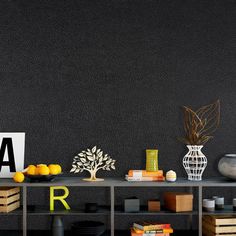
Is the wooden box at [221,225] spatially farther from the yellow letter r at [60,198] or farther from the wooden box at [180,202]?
the yellow letter r at [60,198]

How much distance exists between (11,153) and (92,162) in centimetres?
67

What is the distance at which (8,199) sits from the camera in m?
3.60

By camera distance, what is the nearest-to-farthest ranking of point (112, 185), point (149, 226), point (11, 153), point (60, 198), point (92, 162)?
1. point (112, 185)
2. point (149, 226)
3. point (60, 198)
4. point (92, 162)
5. point (11, 153)

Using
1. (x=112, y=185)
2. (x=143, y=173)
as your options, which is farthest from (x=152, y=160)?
(x=112, y=185)

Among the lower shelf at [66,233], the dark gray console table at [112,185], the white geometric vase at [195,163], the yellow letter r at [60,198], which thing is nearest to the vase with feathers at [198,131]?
the white geometric vase at [195,163]

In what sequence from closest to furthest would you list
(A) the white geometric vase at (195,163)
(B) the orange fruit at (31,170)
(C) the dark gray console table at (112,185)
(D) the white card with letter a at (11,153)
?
(C) the dark gray console table at (112,185), (B) the orange fruit at (31,170), (A) the white geometric vase at (195,163), (D) the white card with letter a at (11,153)

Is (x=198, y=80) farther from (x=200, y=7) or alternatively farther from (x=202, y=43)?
(x=200, y=7)

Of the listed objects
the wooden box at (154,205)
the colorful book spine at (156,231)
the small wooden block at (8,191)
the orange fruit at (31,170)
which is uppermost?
the orange fruit at (31,170)

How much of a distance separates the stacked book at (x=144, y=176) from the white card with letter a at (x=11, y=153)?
91cm

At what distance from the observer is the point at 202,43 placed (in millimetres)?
4012

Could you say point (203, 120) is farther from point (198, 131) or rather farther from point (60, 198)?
point (60, 198)

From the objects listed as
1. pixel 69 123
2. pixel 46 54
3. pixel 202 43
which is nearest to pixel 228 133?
pixel 202 43

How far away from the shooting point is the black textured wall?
3984 millimetres

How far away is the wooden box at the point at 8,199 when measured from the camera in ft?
11.7
